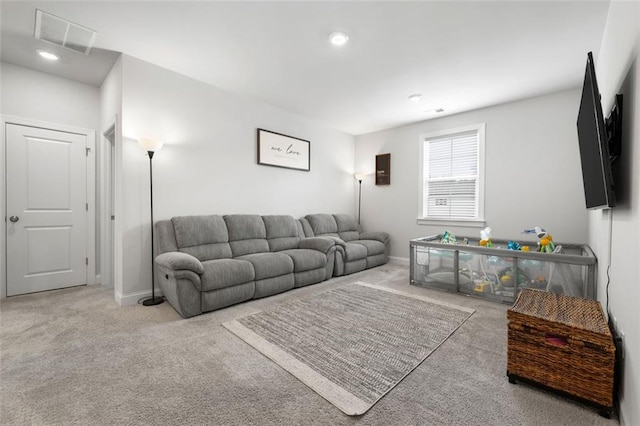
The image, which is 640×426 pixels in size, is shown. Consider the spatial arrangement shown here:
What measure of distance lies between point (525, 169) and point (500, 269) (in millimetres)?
1718

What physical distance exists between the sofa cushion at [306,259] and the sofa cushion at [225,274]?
67 centimetres

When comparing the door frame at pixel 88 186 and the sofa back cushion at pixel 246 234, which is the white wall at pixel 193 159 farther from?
the door frame at pixel 88 186

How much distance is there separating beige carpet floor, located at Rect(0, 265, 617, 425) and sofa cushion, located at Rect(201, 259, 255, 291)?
364mm

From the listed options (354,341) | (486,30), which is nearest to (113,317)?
(354,341)

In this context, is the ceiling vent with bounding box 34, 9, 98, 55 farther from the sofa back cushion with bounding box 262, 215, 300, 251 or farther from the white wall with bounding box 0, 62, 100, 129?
the sofa back cushion with bounding box 262, 215, 300, 251

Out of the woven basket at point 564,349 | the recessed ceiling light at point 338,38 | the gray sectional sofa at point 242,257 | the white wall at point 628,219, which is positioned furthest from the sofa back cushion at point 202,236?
the white wall at point 628,219

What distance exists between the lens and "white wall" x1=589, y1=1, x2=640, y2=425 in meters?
1.27

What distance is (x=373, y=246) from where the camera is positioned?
496cm

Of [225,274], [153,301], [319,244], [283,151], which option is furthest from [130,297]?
[283,151]

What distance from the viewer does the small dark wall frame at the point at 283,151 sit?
4441mm

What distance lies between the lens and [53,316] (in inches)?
109

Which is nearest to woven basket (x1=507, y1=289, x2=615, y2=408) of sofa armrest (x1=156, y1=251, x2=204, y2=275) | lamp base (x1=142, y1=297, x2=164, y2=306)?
sofa armrest (x1=156, y1=251, x2=204, y2=275)

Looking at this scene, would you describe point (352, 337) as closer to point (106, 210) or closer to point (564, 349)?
point (564, 349)

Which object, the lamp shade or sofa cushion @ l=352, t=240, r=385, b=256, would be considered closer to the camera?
the lamp shade
